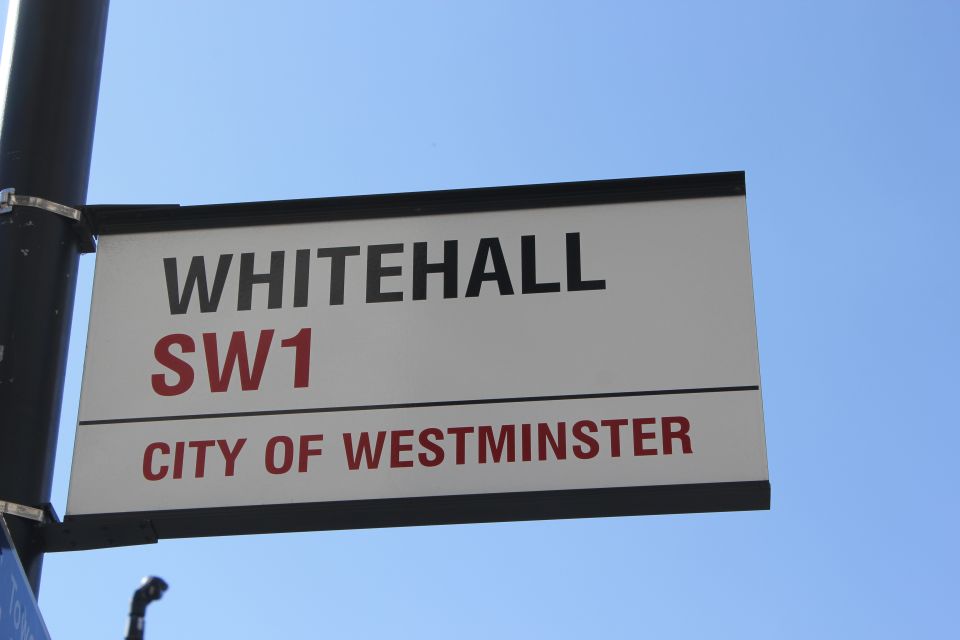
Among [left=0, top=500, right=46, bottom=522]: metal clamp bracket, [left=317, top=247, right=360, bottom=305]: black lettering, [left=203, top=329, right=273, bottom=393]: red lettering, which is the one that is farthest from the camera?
[left=317, top=247, right=360, bottom=305]: black lettering

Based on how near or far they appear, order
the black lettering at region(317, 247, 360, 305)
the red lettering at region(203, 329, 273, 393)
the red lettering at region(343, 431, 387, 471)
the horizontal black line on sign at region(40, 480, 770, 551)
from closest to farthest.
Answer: the horizontal black line on sign at region(40, 480, 770, 551) → the red lettering at region(343, 431, 387, 471) → the red lettering at region(203, 329, 273, 393) → the black lettering at region(317, 247, 360, 305)

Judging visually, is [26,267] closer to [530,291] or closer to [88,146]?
[88,146]

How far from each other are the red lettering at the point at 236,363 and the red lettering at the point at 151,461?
0.59 feet

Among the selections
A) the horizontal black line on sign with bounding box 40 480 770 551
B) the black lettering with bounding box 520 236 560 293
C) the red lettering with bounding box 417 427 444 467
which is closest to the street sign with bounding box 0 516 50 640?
the horizontal black line on sign with bounding box 40 480 770 551

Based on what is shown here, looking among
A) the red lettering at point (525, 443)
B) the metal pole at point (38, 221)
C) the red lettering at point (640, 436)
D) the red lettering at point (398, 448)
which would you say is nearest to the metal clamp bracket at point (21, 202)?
the metal pole at point (38, 221)

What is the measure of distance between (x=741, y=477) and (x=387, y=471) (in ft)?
2.61

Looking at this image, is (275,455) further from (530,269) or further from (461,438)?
(530,269)

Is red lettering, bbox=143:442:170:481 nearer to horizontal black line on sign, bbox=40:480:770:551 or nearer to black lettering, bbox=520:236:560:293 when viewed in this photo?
horizontal black line on sign, bbox=40:480:770:551

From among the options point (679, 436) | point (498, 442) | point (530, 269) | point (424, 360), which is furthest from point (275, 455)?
point (679, 436)

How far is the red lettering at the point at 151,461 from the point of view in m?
3.40

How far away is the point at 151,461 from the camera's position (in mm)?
3418

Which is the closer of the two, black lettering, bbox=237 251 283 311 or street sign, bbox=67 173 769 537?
street sign, bbox=67 173 769 537

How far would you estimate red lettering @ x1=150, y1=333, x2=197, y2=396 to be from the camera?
3.51 metres

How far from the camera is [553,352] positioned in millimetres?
3467
